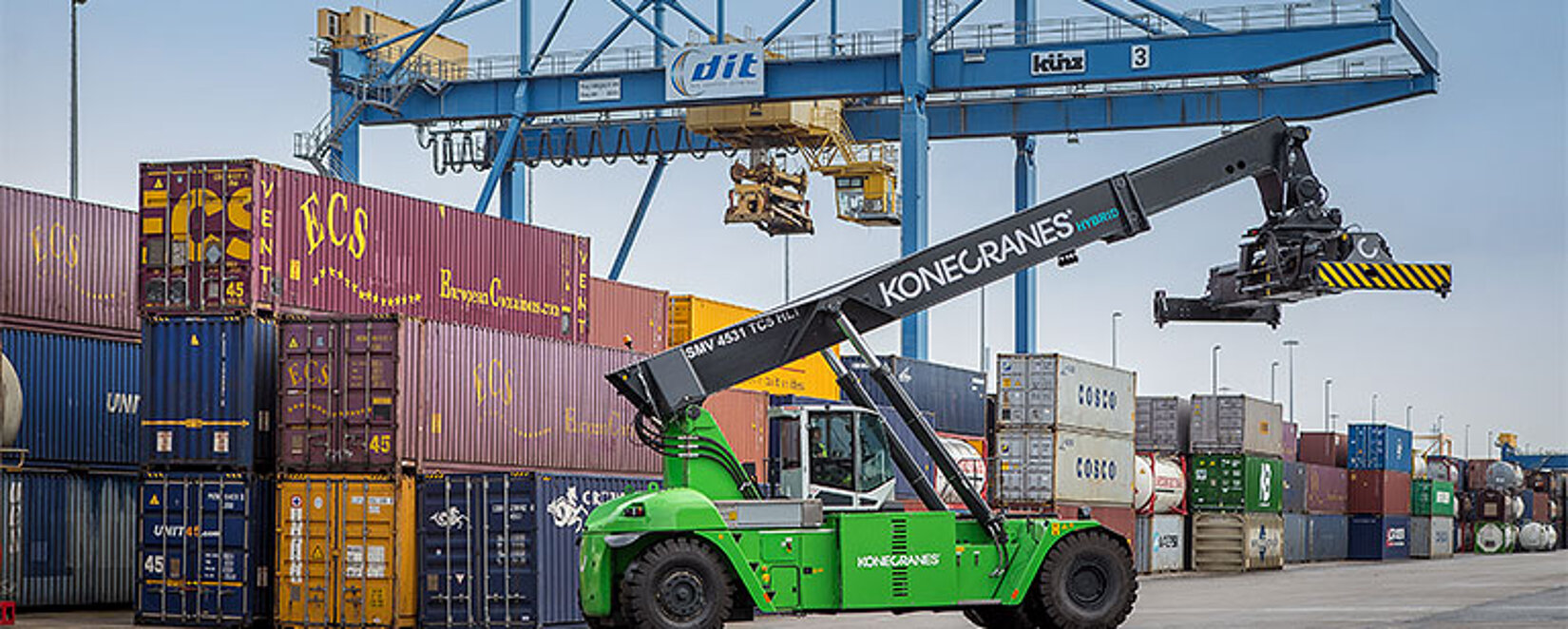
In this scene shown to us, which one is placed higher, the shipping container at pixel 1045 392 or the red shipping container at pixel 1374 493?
the shipping container at pixel 1045 392

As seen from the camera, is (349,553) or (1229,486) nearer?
(349,553)

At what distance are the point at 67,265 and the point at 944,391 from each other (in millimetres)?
18417

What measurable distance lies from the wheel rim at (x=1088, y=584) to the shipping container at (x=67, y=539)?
492 inches

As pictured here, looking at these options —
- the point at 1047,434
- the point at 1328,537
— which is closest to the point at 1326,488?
the point at 1328,537

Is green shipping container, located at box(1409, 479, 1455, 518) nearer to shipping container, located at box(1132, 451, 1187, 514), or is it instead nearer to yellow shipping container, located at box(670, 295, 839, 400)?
shipping container, located at box(1132, 451, 1187, 514)

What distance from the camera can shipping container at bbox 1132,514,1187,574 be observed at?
4418 cm

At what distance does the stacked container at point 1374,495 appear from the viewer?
62688 mm

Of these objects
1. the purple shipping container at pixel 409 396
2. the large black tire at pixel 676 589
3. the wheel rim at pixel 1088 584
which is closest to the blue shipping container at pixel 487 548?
the purple shipping container at pixel 409 396

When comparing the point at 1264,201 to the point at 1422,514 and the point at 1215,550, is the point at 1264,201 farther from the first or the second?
the point at 1422,514

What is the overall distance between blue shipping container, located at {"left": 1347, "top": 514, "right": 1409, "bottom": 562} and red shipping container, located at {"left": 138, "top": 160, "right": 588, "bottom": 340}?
4268 centimetres

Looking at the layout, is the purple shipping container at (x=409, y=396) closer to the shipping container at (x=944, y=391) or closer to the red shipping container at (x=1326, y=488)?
the shipping container at (x=944, y=391)

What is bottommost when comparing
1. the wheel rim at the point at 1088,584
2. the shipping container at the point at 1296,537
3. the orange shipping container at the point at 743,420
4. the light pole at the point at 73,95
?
the shipping container at the point at 1296,537

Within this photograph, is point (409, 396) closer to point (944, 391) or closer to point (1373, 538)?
point (944, 391)

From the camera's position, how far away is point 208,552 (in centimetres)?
2302
